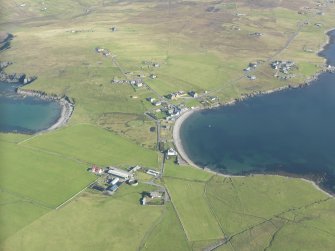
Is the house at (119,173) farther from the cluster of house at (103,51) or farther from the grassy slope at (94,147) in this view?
the cluster of house at (103,51)

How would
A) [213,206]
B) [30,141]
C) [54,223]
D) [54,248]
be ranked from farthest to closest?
[30,141] → [213,206] → [54,223] → [54,248]

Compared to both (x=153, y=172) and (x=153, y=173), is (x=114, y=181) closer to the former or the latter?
(x=153, y=173)

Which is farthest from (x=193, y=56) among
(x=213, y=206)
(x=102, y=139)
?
(x=213, y=206)

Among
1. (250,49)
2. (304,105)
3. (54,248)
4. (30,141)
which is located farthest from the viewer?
(250,49)

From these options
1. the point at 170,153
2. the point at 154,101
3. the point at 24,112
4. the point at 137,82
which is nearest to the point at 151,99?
the point at 154,101

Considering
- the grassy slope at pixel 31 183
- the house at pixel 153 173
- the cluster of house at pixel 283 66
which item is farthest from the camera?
the cluster of house at pixel 283 66

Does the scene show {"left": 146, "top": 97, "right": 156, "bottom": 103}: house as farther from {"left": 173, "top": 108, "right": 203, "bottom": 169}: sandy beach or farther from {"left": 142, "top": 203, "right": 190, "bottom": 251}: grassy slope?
{"left": 142, "top": 203, "right": 190, "bottom": 251}: grassy slope

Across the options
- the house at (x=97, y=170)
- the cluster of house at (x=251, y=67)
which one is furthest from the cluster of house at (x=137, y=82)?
the house at (x=97, y=170)

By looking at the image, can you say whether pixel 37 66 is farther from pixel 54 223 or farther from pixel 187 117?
pixel 54 223
